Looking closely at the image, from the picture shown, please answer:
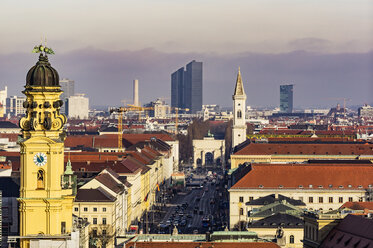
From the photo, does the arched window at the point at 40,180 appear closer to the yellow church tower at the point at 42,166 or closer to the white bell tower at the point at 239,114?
the yellow church tower at the point at 42,166

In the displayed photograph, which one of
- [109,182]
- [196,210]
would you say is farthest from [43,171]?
[196,210]

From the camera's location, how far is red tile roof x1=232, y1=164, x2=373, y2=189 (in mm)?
120938

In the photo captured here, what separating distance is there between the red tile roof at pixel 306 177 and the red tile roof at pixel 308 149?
38.6 metres

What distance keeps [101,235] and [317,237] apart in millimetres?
26121

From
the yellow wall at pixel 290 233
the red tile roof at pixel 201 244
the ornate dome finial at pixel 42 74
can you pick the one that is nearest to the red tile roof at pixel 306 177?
the yellow wall at pixel 290 233

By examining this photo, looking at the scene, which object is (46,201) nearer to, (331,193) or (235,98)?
(331,193)

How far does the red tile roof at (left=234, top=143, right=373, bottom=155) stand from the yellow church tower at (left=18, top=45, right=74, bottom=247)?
388 feet

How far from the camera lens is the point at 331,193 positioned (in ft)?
397

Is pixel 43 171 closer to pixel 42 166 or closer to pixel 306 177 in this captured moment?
pixel 42 166

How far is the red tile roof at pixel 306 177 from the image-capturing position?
121 meters

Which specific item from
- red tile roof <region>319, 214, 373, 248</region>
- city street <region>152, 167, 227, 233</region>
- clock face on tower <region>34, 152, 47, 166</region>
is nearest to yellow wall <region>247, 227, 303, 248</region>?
red tile roof <region>319, 214, 373, 248</region>

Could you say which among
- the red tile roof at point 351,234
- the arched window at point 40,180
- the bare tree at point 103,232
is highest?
the arched window at point 40,180

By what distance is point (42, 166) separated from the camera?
4503 cm

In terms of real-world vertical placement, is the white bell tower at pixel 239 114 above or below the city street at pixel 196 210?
above
